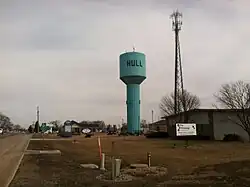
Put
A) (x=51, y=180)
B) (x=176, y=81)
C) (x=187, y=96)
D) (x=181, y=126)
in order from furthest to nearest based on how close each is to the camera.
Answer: (x=187, y=96)
(x=176, y=81)
(x=181, y=126)
(x=51, y=180)

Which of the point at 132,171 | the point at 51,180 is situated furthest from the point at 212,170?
the point at 51,180

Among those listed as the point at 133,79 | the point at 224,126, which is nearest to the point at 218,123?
the point at 224,126

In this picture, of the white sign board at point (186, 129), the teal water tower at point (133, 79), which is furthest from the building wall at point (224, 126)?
the teal water tower at point (133, 79)

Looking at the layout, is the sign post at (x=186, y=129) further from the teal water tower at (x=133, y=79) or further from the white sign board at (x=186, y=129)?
the teal water tower at (x=133, y=79)

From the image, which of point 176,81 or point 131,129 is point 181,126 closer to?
point 176,81

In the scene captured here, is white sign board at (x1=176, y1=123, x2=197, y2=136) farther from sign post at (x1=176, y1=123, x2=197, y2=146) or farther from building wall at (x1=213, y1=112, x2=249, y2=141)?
building wall at (x1=213, y1=112, x2=249, y2=141)

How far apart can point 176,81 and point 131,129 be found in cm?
2704

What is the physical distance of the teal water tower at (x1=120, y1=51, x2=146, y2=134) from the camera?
88938 millimetres

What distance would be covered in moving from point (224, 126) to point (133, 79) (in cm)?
3298

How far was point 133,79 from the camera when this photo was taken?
8969 centimetres

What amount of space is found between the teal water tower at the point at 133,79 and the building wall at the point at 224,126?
30.7 meters

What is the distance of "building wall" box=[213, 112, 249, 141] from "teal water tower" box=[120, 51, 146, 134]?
30748 millimetres

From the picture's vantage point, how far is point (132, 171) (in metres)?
19.3

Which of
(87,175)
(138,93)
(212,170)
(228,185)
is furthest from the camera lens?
(138,93)
